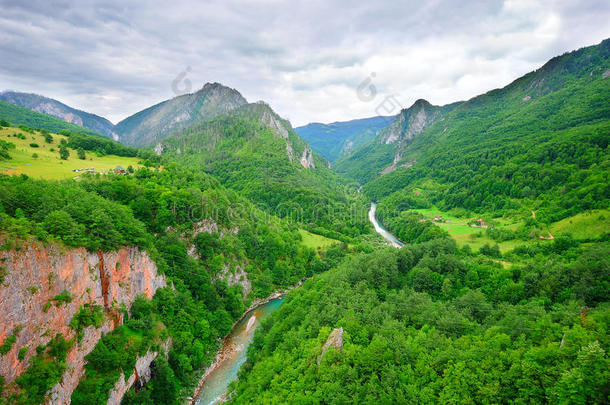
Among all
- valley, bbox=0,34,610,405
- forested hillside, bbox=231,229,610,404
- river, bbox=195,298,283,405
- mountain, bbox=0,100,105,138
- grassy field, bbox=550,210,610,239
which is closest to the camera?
forested hillside, bbox=231,229,610,404

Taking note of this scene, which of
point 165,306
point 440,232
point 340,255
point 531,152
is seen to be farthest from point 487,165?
point 165,306

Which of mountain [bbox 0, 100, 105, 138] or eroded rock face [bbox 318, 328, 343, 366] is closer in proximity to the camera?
eroded rock face [bbox 318, 328, 343, 366]

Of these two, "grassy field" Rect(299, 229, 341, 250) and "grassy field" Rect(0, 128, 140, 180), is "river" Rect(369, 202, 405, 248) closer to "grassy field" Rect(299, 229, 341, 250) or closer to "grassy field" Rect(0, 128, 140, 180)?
"grassy field" Rect(299, 229, 341, 250)

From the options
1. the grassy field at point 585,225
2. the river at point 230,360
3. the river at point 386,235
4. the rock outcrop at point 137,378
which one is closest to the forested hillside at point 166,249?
the rock outcrop at point 137,378

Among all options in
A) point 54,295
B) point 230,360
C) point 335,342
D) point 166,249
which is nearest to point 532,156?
point 335,342

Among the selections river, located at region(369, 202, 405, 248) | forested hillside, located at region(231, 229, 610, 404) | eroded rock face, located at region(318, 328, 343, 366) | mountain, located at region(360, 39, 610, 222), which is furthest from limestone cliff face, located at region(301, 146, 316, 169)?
eroded rock face, located at region(318, 328, 343, 366)

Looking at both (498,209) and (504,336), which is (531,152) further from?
(504,336)
